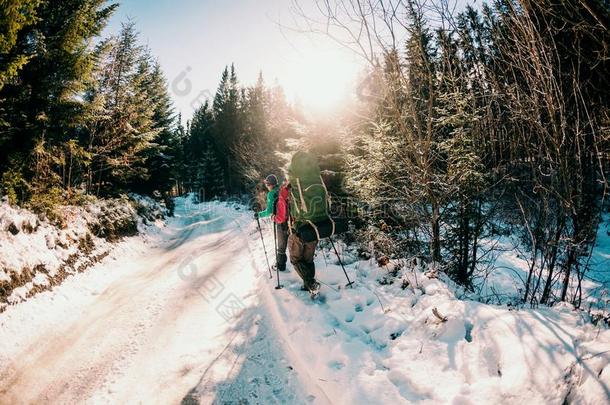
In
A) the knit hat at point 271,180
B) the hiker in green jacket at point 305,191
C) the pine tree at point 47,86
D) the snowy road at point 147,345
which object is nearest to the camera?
the snowy road at point 147,345

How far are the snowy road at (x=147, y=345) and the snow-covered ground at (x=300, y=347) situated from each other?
0.02 meters

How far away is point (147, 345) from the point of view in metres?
4.70

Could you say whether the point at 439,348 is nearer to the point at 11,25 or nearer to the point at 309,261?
the point at 309,261

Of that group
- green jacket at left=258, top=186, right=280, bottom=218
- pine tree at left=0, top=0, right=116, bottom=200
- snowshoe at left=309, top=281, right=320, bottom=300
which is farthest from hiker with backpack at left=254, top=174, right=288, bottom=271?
pine tree at left=0, top=0, right=116, bottom=200

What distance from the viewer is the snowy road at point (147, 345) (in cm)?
371

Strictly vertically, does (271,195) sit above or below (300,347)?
above

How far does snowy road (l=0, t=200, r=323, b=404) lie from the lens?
371cm

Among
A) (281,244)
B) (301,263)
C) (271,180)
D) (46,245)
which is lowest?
(301,263)

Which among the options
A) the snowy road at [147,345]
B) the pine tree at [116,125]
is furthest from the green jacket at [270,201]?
the pine tree at [116,125]

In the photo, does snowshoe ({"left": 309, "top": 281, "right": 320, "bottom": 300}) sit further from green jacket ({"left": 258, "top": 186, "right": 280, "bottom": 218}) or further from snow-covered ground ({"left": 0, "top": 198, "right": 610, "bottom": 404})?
green jacket ({"left": 258, "top": 186, "right": 280, "bottom": 218})

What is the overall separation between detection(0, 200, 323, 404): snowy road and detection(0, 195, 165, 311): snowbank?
1.22ft

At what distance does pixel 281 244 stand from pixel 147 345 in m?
3.51

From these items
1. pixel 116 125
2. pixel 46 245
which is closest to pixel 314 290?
pixel 46 245

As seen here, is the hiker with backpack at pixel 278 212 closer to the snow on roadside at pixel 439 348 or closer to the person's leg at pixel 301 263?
the person's leg at pixel 301 263
